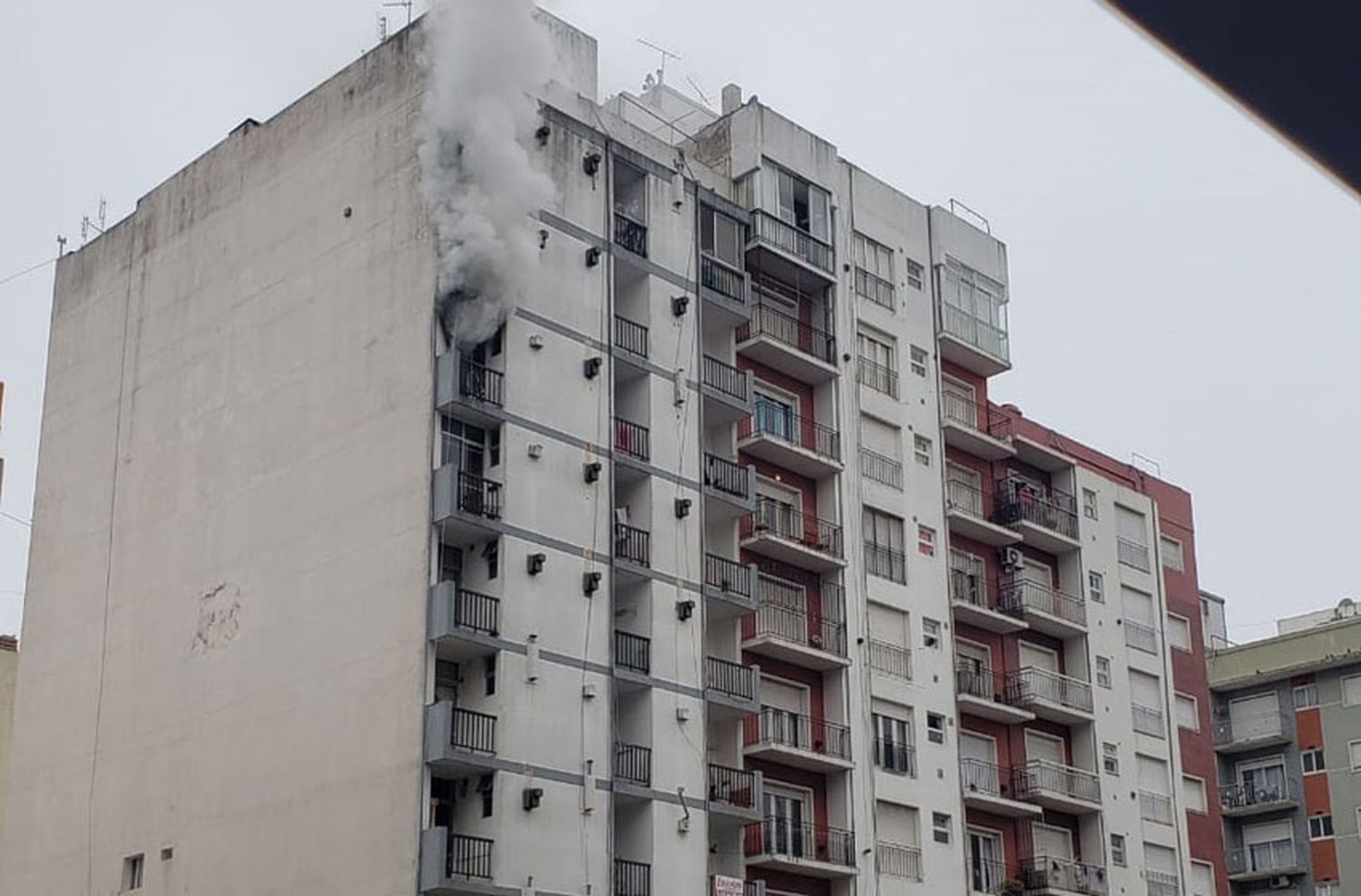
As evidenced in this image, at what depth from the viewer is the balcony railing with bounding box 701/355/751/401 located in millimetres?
55375

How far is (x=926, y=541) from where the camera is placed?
204 feet

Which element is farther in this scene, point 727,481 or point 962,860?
point 962,860

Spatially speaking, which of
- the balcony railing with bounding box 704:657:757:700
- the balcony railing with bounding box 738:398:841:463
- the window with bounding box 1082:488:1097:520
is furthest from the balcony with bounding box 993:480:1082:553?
the balcony railing with bounding box 704:657:757:700

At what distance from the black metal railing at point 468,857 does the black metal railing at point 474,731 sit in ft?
6.56

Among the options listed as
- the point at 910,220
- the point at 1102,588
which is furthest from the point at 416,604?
the point at 1102,588

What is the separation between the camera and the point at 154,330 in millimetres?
58594

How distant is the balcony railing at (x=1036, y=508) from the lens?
217 ft

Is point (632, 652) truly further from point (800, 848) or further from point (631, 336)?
point (631, 336)

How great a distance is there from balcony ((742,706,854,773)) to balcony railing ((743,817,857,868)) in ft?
5.58

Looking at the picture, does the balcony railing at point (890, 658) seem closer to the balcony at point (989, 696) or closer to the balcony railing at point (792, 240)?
the balcony at point (989, 696)

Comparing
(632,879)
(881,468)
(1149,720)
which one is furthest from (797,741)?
(1149,720)

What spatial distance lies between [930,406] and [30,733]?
95.8 ft

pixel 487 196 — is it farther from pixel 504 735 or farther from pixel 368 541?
pixel 504 735

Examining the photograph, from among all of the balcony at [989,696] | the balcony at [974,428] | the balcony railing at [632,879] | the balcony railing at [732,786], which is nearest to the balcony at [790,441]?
the balcony at [974,428]
